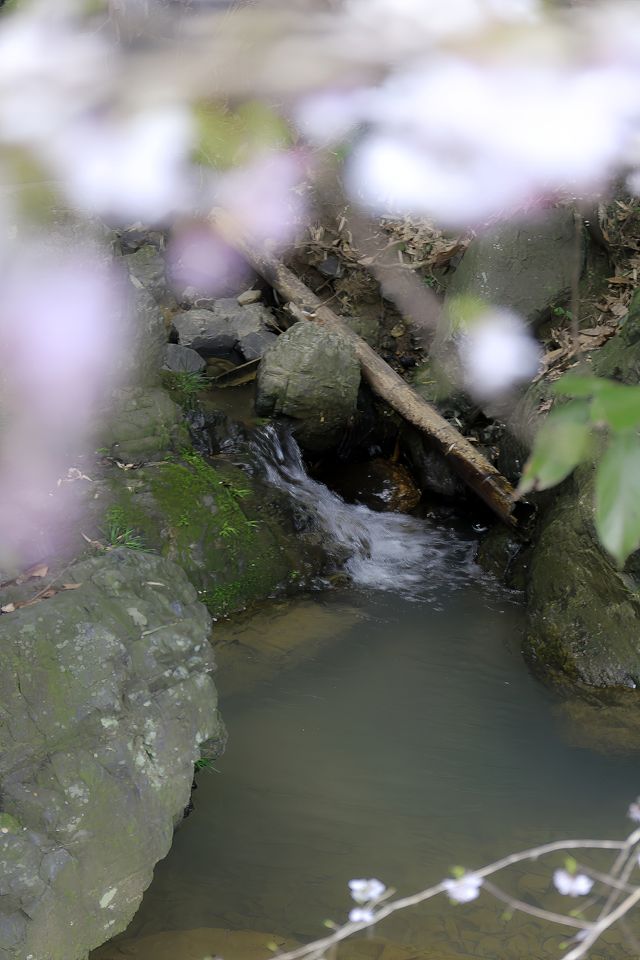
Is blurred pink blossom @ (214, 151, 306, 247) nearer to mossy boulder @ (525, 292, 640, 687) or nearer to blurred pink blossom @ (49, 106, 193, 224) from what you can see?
mossy boulder @ (525, 292, 640, 687)

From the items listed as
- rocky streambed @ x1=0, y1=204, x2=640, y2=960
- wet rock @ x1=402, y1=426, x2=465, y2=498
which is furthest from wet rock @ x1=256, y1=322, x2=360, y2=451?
wet rock @ x1=402, y1=426, x2=465, y2=498

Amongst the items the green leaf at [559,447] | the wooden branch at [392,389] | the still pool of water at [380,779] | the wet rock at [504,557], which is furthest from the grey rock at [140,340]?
the green leaf at [559,447]

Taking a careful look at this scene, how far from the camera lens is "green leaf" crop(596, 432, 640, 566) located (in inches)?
25.6

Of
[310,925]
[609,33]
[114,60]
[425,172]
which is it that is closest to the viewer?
[114,60]

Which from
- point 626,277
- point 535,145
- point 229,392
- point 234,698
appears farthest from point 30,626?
point 626,277

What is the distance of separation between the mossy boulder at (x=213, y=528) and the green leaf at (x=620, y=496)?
12.2 feet

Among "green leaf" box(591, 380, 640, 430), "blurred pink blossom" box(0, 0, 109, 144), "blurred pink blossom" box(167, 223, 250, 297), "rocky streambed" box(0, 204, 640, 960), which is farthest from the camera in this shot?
"blurred pink blossom" box(167, 223, 250, 297)

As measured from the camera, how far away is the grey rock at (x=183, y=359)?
6352mm

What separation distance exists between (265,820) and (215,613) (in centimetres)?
156

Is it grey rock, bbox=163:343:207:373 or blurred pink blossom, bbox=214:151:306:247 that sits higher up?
blurred pink blossom, bbox=214:151:306:247

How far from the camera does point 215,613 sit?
4.50 metres

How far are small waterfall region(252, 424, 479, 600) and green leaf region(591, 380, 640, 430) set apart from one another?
446 centimetres

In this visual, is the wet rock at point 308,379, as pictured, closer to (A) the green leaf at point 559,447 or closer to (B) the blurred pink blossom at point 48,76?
(B) the blurred pink blossom at point 48,76

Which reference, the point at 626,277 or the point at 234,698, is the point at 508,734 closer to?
the point at 234,698
